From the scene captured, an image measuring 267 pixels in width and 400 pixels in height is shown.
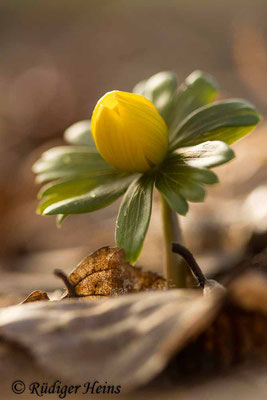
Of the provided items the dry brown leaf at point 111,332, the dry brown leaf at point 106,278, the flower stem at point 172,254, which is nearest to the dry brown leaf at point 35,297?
the dry brown leaf at point 106,278

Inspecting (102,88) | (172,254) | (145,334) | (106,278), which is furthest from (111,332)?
(102,88)

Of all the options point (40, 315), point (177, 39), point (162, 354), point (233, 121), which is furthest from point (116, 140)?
point (177, 39)

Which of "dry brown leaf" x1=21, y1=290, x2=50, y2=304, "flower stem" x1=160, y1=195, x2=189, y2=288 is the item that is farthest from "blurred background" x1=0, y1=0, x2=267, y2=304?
"flower stem" x1=160, y1=195, x2=189, y2=288

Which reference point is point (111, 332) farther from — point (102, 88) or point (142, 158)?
point (102, 88)

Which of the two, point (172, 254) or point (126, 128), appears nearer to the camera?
point (126, 128)

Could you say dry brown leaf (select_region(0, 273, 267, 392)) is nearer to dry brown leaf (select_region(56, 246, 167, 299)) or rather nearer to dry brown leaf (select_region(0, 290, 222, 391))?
dry brown leaf (select_region(0, 290, 222, 391))

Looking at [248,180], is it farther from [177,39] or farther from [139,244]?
[177,39]
